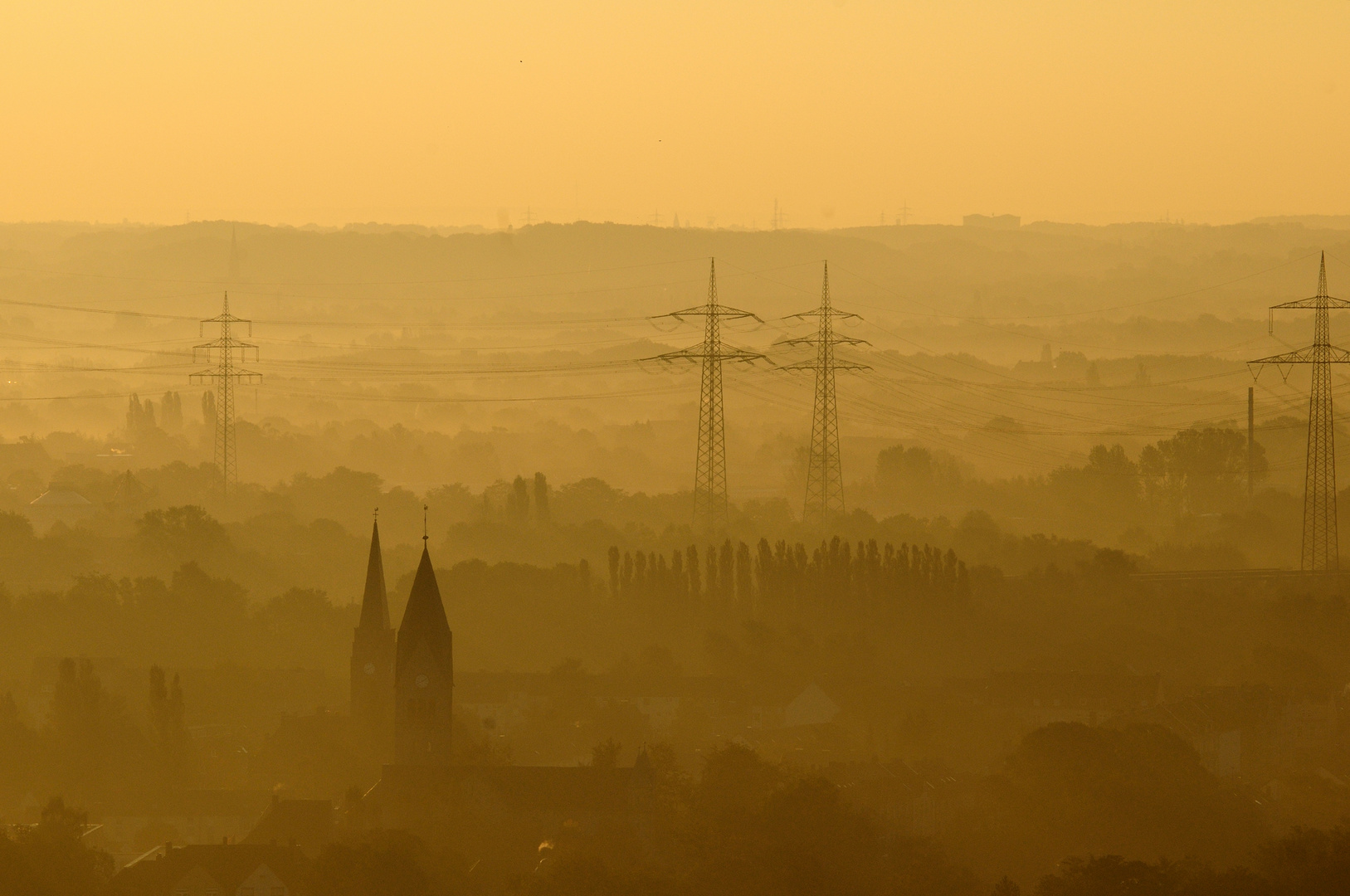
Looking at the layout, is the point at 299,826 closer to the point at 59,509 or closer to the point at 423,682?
the point at 423,682

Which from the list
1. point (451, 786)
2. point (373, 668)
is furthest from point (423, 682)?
point (373, 668)

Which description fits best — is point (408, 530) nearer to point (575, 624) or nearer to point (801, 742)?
point (575, 624)

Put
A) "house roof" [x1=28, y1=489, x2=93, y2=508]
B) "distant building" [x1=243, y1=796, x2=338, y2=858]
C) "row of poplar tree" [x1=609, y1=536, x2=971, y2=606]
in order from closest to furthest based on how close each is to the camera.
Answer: "distant building" [x1=243, y1=796, x2=338, y2=858], "row of poplar tree" [x1=609, y1=536, x2=971, y2=606], "house roof" [x1=28, y1=489, x2=93, y2=508]

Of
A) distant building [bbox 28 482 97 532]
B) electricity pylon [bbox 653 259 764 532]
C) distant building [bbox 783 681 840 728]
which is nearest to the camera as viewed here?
distant building [bbox 783 681 840 728]

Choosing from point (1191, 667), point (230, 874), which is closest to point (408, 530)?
point (1191, 667)

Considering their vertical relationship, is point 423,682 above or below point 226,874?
above

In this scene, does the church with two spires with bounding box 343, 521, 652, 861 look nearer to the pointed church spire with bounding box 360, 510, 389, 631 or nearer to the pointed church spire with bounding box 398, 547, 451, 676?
the pointed church spire with bounding box 398, 547, 451, 676

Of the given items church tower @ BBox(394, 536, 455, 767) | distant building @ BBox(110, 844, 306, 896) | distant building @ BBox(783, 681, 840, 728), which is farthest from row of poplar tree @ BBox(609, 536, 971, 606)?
distant building @ BBox(110, 844, 306, 896)
